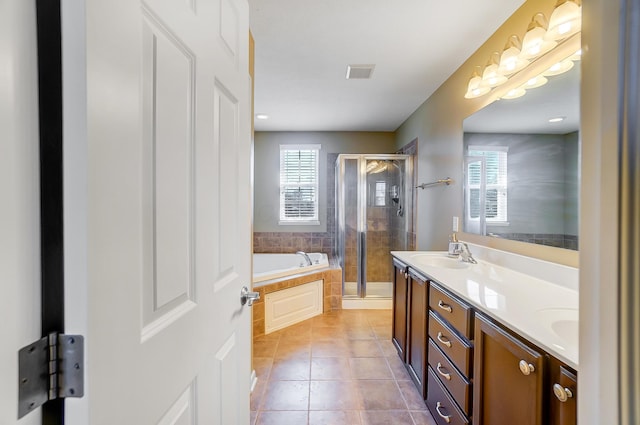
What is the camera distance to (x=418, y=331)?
6.05 ft

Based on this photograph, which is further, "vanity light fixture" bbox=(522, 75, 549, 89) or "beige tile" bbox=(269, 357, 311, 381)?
"beige tile" bbox=(269, 357, 311, 381)

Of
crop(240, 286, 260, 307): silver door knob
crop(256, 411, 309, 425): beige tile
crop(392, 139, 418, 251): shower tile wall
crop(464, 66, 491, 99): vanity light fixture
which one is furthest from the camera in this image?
crop(392, 139, 418, 251): shower tile wall

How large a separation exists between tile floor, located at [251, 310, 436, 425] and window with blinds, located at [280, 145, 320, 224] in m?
1.86

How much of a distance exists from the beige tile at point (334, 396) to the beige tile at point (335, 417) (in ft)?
0.11

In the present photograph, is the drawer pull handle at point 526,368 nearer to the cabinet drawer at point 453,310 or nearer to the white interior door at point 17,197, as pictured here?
the cabinet drawer at point 453,310

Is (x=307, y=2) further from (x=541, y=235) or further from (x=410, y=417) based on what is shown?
(x=410, y=417)

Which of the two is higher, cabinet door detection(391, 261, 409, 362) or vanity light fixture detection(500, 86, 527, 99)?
vanity light fixture detection(500, 86, 527, 99)

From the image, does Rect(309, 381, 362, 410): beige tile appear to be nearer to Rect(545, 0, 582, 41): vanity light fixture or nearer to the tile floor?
the tile floor

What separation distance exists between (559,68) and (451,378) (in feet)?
5.31

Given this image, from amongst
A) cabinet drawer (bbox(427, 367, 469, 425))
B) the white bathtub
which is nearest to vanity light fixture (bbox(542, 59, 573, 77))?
cabinet drawer (bbox(427, 367, 469, 425))

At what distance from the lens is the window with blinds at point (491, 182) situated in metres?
1.79

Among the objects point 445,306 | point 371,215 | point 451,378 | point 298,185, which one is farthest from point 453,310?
point 298,185

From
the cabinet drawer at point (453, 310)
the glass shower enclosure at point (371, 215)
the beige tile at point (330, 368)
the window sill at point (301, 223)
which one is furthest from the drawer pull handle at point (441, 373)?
the window sill at point (301, 223)

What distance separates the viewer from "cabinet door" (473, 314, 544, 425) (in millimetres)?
866
